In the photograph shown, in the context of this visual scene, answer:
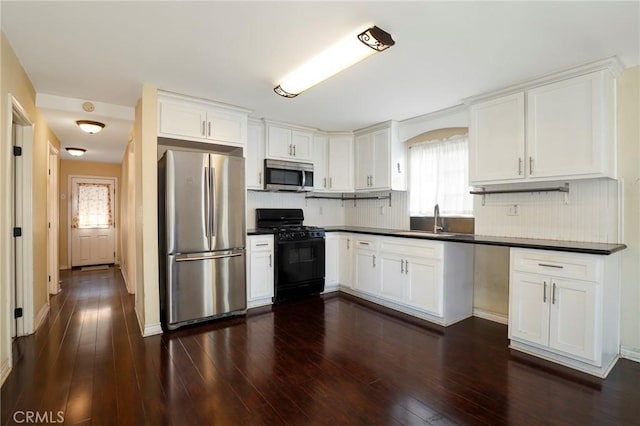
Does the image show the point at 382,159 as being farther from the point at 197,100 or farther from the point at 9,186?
the point at 9,186

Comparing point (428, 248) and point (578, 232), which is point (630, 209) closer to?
point (578, 232)

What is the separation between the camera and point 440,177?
4062 mm

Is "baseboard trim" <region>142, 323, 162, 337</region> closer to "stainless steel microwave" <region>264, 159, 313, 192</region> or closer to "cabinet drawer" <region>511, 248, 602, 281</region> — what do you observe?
"stainless steel microwave" <region>264, 159, 313, 192</region>

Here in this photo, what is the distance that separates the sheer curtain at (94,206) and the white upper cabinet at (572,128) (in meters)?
7.98

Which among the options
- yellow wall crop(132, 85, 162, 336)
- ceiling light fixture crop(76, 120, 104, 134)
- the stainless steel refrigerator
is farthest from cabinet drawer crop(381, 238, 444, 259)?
ceiling light fixture crop(76, 120, 104, 134)

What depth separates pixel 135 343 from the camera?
2916 millimetres

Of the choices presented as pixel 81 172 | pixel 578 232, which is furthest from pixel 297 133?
pixel 81 172

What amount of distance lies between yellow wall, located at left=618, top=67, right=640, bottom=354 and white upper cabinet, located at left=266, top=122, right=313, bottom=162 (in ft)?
11.1

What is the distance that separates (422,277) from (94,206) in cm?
714

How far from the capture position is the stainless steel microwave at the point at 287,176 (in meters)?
4.28

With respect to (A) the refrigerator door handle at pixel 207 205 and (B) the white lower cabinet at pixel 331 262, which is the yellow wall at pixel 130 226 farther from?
(B) the white lower cabinet at pixel 331 262

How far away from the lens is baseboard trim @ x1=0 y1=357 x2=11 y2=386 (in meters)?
2.19

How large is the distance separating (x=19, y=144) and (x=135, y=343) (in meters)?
2.22

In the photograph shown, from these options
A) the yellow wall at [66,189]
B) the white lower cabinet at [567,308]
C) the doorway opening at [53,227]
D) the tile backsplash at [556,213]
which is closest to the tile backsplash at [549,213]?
the tile backsplash at [556,213]
